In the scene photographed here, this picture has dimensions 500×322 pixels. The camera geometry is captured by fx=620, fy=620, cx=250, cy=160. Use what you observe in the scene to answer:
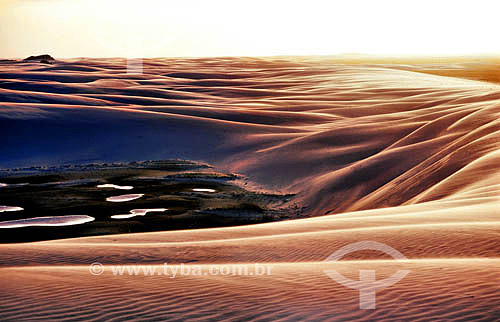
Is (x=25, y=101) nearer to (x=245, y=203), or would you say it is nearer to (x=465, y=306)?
(x=245, y=203)

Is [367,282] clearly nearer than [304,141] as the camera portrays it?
Yes

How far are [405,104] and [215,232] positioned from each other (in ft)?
95.4

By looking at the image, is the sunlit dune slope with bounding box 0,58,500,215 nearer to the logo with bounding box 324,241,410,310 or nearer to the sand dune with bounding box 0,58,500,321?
the sand dune with bounding box 0,58,500,321

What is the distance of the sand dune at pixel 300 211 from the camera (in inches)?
249

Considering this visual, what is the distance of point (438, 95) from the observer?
41.7m

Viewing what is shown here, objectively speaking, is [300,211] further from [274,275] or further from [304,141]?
[274,275]

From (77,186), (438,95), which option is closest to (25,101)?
(77,186)

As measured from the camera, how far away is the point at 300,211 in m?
18.1

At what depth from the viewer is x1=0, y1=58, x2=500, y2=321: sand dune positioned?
20.7 ft

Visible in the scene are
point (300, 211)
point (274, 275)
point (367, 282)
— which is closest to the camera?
point (367, 282)

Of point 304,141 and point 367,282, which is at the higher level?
point 367,282

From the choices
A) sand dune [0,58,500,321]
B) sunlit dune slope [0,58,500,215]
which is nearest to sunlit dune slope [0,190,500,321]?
sand dune [0,58,500,321]

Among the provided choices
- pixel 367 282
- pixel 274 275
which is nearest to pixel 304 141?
pixel 274 275

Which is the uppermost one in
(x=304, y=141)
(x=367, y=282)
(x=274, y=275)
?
(x=367, y=282)
